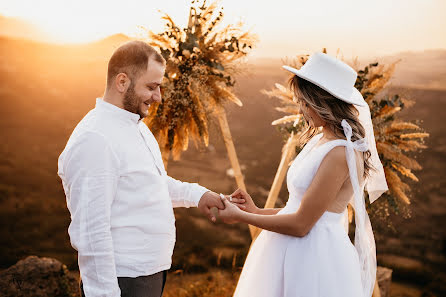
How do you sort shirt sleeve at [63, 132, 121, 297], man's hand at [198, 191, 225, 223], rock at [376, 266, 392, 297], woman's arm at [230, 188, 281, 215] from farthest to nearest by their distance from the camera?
Answer: rock at [376, 266, 392, 297] < woman's arm at [230, 188, 281, 215] < man's hand at [198, 191, 225, 223] < shirt sleeve at [63, 132, 121, 297]

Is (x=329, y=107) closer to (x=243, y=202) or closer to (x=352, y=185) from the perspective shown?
(x=352, y=185)

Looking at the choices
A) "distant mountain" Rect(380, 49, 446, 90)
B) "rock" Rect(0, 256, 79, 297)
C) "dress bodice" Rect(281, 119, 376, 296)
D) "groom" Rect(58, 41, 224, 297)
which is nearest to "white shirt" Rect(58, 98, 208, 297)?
"groom" Rect(58, 41, 224, 297)

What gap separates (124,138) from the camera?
1.57 m

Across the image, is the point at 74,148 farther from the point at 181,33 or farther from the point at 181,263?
the point at 181,263

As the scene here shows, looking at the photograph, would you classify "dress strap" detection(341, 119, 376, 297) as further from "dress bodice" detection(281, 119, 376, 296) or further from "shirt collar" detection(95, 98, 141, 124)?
"shirt collar" detection(95, 98, 141, 124)

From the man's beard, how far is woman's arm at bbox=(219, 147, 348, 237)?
779 millimetres

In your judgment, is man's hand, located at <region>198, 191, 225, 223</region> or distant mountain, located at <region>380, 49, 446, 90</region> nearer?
man's hand, located at <region>198, 191, 225, 223</region>

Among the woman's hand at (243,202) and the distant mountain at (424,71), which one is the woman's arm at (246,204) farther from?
the distant mountain at (424,71)

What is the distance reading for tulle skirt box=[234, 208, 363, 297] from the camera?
1748mm

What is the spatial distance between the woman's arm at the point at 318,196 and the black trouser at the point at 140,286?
57cm

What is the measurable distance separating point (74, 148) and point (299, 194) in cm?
99

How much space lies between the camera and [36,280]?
3344mm

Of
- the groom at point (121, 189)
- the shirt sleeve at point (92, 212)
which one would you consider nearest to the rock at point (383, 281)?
the groom at point (121, 189)

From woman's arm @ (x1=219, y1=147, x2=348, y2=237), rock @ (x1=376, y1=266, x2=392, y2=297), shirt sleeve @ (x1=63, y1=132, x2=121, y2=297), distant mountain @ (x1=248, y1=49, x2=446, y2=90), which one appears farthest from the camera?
distant mountain @ (x1=248, y1=49, x2=446, y2=90)
